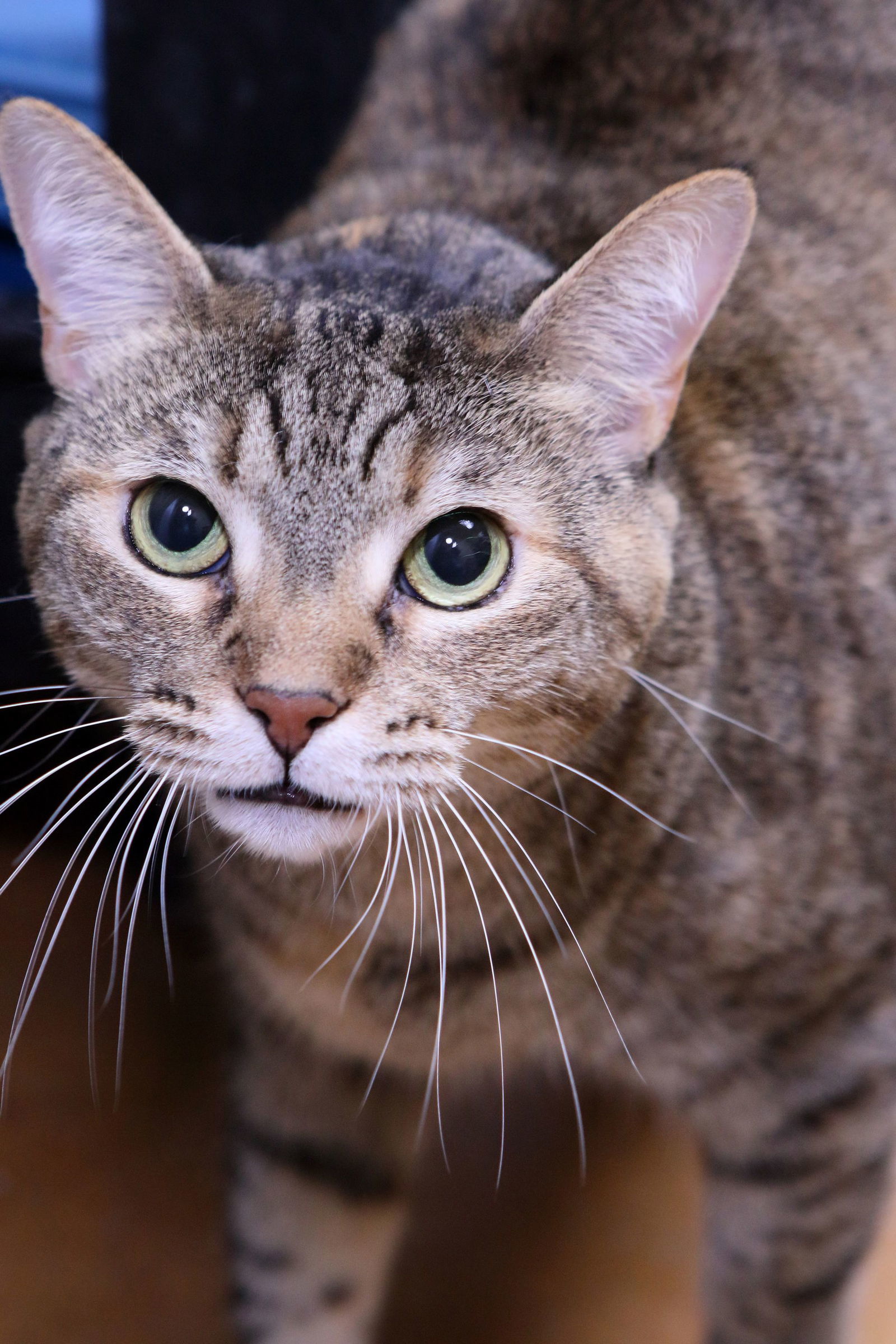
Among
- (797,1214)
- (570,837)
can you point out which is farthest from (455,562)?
(797,1214)

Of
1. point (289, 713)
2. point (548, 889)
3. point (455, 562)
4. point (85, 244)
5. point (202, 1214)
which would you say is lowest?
point (202, 1214)

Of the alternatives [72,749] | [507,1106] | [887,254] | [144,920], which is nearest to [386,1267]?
[507,1106]

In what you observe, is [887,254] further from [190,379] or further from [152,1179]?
[152,1179]

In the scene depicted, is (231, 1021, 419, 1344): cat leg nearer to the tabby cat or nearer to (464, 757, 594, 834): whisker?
the tabby cat

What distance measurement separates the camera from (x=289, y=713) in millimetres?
803

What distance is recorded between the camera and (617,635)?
0.94 metres

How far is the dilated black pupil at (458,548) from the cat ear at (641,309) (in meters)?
0.12

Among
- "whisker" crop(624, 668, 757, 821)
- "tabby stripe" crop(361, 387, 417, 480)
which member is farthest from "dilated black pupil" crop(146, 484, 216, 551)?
A: "whisker" crop(624, 668, 757, 821)

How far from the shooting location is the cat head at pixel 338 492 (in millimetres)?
842

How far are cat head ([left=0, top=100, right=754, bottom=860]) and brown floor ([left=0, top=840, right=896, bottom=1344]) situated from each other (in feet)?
2.26

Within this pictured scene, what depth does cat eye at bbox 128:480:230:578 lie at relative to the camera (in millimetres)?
890

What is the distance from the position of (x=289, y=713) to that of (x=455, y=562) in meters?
0.17

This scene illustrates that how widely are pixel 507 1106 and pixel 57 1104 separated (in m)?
0.52

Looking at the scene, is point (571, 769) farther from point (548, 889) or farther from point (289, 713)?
point (289, 713)
